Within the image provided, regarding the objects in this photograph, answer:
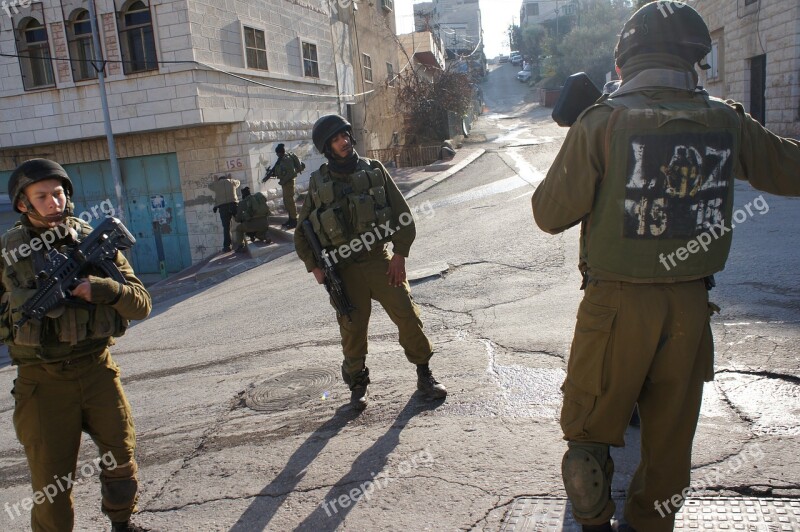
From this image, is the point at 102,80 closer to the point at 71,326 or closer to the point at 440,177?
the point at 440,177

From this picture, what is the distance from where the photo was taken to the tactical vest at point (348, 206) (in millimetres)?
4020

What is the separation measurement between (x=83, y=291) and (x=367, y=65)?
21223 mm

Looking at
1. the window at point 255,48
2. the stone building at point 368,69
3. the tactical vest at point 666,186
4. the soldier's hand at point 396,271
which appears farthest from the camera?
the stone building at point 368,69

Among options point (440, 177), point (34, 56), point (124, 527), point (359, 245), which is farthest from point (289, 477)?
point (34, 56)

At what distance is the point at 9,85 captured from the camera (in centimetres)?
1430

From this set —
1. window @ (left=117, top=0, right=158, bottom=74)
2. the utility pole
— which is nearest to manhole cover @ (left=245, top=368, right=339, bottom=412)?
the utility pole

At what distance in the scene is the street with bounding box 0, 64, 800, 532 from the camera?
10.1 ft

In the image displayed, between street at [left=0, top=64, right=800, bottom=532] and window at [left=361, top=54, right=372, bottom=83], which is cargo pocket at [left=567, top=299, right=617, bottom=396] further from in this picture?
window at [left=361, top=54, right=372, bottom=83]

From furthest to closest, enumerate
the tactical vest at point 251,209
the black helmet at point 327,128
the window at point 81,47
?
the window at point 81,47 → the tactical vest at point 251,209 → the black helmet at point 327,128

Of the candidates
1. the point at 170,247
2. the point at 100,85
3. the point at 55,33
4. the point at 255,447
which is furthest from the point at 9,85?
the point at 255,447

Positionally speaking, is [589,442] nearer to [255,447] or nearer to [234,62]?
[255,447]

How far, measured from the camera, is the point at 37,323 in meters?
2.66

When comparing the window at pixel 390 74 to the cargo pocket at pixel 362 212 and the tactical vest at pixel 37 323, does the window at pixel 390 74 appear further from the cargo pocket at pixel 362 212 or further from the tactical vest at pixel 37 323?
the tactical vest at pixel 37 323

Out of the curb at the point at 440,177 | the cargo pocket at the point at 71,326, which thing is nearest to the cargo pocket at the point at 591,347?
the cargo pocket at the point at 71,326
